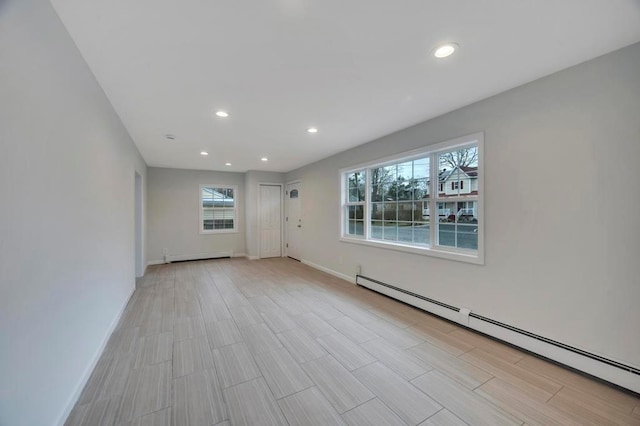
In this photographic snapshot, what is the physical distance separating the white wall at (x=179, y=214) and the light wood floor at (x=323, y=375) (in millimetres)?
3291

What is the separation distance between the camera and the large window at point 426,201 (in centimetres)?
274

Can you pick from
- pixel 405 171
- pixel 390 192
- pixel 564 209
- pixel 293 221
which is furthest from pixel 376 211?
pixel 293 221

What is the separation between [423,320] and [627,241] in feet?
6.07

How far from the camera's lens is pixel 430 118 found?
3.05 metres

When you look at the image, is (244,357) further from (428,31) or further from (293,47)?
(428,31)

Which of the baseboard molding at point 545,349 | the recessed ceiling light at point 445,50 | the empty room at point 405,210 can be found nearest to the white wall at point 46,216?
the empty room at point 405,210

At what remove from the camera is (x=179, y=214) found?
6398 mm

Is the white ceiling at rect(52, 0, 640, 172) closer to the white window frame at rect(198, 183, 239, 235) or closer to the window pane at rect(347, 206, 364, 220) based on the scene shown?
the window pane at rect(347, 206, 364, 220)

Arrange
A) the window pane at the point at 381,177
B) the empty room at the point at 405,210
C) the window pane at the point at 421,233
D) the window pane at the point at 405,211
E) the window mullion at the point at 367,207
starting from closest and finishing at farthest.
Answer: the empty room at the point at 405,210 < the window pane at the point at 421,233 < the window pane at the point at 405,211 < the window pane at the point at 381,177 < the window mullion at the point at 367,207

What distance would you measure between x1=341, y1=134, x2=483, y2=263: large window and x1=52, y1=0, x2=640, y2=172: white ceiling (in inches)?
22.4

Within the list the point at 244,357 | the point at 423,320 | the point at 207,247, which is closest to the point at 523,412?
the point at 423,320

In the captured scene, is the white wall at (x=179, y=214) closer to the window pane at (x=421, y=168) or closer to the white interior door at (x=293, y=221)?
the white interior door at (x=293, y=221)

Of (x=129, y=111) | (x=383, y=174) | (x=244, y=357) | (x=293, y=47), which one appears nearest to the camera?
(x=293, y=47)

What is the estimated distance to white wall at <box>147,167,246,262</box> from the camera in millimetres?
6139
